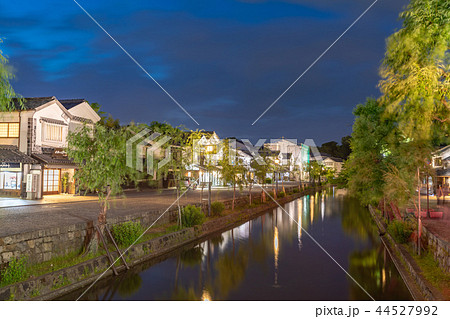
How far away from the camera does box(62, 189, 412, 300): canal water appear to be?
11.0m

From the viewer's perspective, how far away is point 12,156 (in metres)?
26.6

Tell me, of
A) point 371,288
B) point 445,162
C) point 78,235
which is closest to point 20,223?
point 78,235

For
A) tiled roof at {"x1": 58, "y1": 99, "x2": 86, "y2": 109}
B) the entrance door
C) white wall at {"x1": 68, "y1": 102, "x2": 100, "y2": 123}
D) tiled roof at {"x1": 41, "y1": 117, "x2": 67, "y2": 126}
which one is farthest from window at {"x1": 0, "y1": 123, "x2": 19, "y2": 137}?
tiled roof at {"x1": 58, "y1": 99, "x2": 86, "y2": 109}

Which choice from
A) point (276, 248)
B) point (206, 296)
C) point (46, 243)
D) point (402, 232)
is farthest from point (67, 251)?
point (402, 232)

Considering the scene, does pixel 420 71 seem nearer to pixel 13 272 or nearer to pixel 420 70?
pixel 420 70

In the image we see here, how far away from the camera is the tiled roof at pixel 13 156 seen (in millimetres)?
26109

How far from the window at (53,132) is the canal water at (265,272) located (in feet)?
55.8

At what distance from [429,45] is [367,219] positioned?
67.3ft

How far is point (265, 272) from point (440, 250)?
18.6ft

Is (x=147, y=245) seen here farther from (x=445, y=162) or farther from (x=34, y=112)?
(x=445, y=162)

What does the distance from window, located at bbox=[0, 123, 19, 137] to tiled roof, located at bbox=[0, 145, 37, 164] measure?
3.41ft

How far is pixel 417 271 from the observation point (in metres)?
10.8

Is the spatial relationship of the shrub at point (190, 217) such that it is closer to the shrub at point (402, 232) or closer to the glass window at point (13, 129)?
the shrub at point (402, 232)

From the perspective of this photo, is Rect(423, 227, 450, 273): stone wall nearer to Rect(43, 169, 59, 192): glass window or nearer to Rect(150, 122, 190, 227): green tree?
Rect(150, 122, 190, 227): green tree
